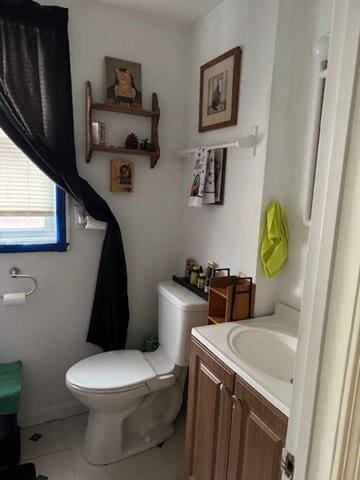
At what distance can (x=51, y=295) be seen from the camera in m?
2.06

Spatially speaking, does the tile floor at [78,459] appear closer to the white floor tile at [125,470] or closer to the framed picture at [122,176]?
the white floor tile at [125,470]

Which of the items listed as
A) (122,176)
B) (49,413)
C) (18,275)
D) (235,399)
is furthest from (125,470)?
(122,176)

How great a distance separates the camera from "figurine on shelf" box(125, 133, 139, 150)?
2.07 meters

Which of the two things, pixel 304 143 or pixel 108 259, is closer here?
pixel 304 143

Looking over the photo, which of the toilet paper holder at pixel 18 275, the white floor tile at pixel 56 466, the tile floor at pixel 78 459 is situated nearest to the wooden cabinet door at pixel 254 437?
the tile floor at pixel 78 459

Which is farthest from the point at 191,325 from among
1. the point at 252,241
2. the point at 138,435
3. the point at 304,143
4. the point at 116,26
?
the point at 116,26

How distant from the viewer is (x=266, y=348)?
1.52 meters

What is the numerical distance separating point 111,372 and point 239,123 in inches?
57.7

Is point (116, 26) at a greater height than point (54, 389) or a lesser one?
greater

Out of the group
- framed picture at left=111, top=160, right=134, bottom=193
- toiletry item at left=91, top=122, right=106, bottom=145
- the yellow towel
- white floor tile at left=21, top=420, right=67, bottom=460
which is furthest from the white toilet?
toiletry item at left=91, top=122, right=106, bottom=145

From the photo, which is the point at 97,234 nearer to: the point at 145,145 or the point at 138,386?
the point at 145,145

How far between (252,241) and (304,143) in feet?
1.67

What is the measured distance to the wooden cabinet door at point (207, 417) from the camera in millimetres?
1322

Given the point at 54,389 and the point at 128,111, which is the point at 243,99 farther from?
the point at 54,389
